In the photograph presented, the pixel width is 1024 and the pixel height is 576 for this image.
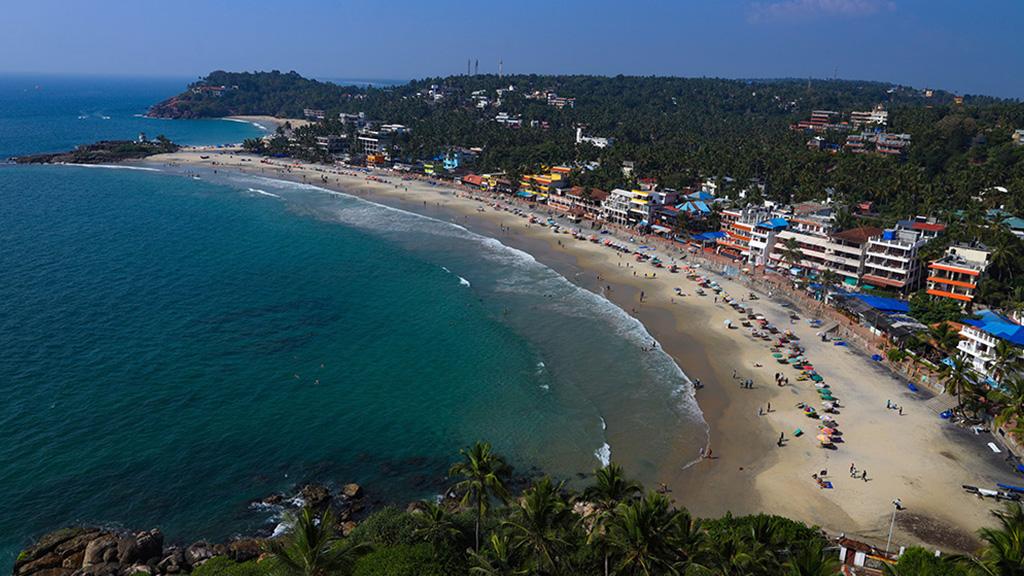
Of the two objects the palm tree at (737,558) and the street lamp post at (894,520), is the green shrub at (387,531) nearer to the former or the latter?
the palm tree at (737,558)

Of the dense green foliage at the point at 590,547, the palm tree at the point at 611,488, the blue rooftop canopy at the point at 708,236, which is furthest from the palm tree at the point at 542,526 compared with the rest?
the blue rooftop canopy at the point at 708,236

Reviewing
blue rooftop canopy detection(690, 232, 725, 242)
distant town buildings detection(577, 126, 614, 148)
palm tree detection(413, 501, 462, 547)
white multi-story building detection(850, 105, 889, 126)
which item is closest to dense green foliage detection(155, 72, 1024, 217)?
white multi-story building detection(850, 105, 889, 126)

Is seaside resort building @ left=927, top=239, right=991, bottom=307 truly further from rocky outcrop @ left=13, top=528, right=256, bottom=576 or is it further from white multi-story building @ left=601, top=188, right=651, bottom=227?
rocky outcrop @ left=13, top=528, right=256, bottom=576

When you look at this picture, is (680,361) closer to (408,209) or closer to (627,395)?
(627,395)

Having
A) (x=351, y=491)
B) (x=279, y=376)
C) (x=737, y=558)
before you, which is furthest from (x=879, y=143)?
(x=737, y=558)

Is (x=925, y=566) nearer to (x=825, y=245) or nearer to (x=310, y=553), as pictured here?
(x=310, y=553)

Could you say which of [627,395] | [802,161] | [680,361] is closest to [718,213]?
[802,161]
